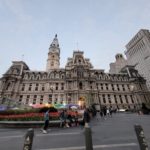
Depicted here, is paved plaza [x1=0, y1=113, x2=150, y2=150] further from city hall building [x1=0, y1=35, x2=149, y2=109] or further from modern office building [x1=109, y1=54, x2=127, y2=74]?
modern office building [x1=109, y1=54, x2=127, y2=74]

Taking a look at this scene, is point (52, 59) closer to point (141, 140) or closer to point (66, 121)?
point (66, 121)

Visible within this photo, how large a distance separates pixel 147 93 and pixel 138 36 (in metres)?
80.8

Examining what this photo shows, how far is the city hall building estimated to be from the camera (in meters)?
47.6

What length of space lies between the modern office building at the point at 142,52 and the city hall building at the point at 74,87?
58322 millimetres

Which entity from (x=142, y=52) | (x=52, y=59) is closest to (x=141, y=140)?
(x=52, y=59)

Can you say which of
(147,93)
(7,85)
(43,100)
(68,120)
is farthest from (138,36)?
(68,120)

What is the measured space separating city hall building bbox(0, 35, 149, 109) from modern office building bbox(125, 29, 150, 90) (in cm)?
5832

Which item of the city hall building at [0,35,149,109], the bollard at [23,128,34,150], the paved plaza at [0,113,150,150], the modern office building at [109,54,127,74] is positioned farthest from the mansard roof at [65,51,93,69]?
the modern office building at [109,54,127,74]

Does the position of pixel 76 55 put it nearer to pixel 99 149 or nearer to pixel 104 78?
pixel 104 78

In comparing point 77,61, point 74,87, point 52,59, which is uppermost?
point 52,59

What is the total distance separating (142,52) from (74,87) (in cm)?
9050

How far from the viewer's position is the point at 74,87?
160 ft

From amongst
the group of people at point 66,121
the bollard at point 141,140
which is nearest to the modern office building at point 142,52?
the group of people at point 66,121

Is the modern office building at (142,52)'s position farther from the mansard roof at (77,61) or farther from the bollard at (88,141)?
the bollard at (88,141)
